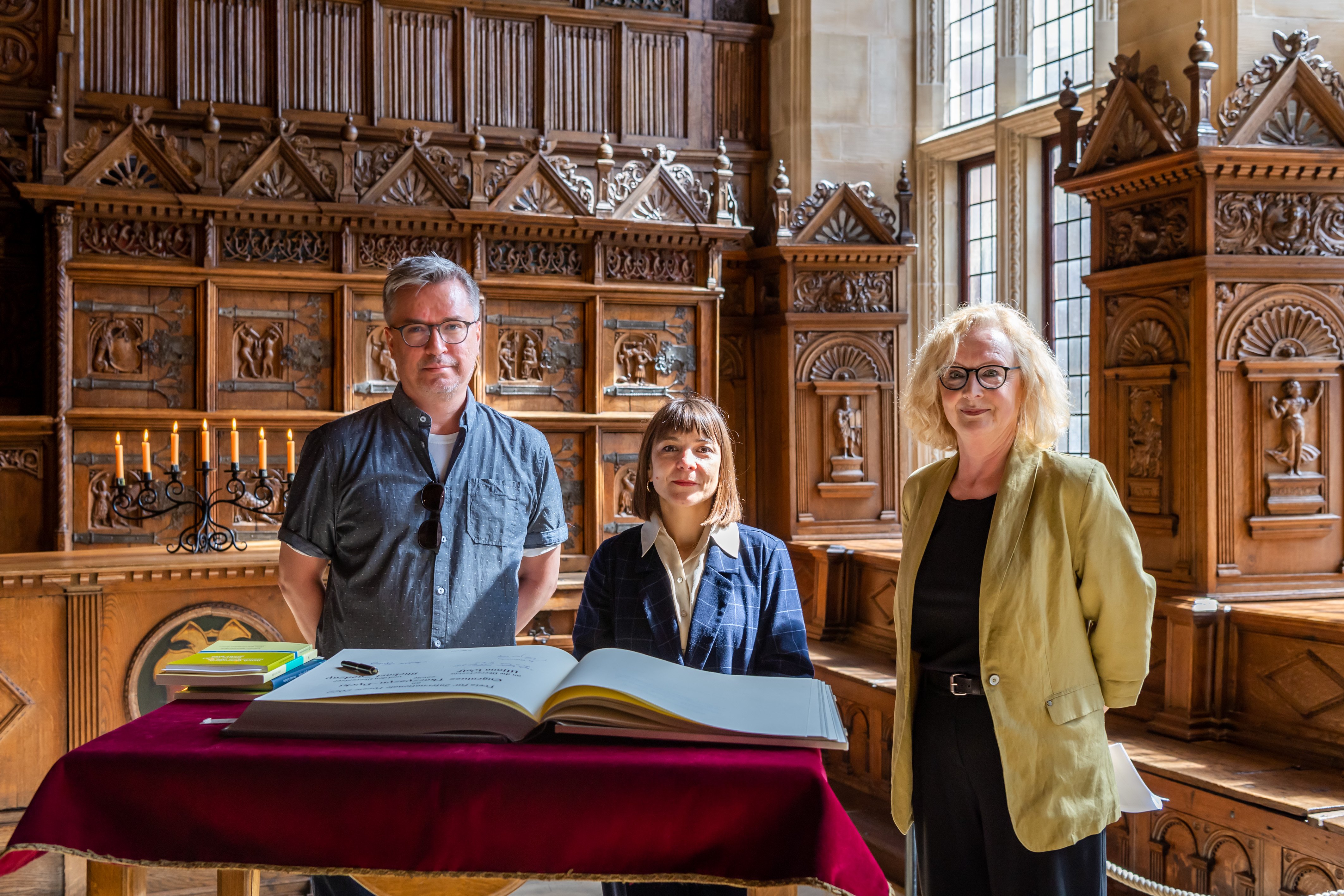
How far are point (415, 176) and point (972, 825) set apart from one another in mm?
5355

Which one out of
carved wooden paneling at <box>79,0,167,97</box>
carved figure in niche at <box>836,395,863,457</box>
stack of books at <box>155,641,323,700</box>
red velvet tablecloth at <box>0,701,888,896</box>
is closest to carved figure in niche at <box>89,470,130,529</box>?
carved wooden paneling at <box>79,0,167,97</box>

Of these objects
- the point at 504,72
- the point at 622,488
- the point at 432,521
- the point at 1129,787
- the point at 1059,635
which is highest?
the point at 504,72

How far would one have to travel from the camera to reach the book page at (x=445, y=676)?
51.1 inches

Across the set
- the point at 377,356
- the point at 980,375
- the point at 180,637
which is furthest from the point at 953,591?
the point at 377,356

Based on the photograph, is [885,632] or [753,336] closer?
[885,632]

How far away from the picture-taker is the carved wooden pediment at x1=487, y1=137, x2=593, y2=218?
6570 millimetres

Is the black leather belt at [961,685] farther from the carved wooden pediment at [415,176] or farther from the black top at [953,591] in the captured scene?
the carved wooden pediment at [415,176]

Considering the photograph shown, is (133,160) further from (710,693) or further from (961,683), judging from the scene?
(710,693)

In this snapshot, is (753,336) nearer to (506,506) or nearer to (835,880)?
(506,506)

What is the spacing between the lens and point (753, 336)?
780cm

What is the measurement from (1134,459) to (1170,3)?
2044 mm

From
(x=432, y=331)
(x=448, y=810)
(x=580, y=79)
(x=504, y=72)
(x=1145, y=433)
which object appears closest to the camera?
(x=448, y=810)

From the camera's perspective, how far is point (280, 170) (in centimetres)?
623

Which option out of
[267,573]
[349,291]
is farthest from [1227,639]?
[349,291]
